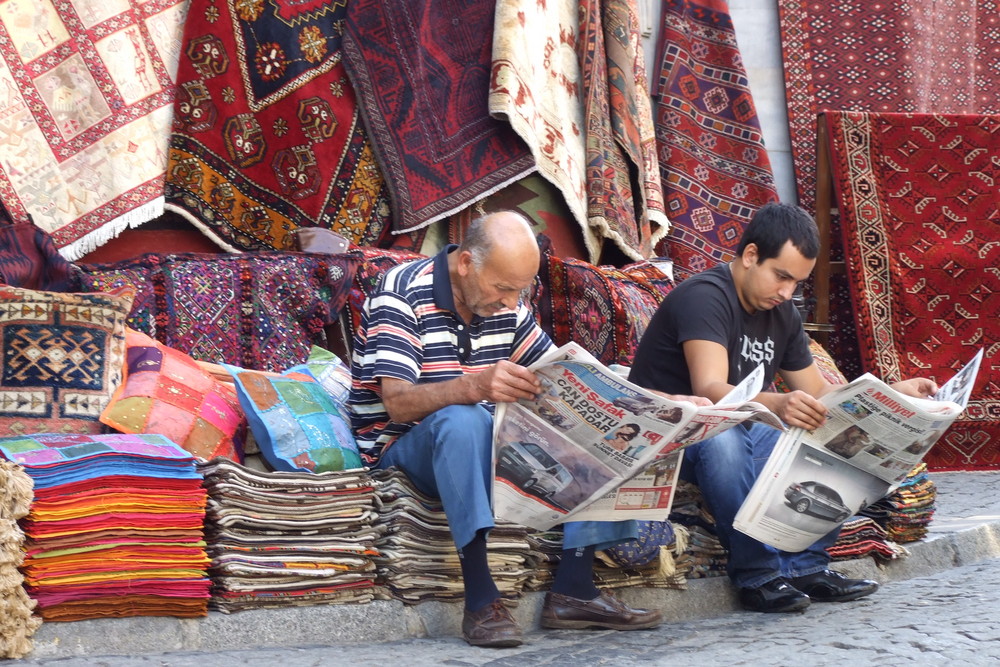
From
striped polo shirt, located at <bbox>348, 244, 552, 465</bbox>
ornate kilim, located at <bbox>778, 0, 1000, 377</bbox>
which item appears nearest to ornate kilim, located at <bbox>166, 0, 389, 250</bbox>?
striped polo shirt, located at <bbox>348, 244, 552, 465</bbox>

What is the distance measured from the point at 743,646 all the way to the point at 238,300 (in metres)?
2.12

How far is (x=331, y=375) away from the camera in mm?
4094

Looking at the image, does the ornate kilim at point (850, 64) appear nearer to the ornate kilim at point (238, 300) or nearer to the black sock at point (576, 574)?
the ornate kilim at point (238, 300)

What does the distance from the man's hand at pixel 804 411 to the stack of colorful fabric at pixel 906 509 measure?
4.06 feet

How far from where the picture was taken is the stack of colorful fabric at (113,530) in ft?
9.85

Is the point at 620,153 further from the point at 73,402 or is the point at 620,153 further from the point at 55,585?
the point at 55,585

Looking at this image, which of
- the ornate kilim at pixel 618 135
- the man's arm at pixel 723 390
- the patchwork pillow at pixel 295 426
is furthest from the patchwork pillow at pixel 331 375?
the ornate kilim at pixel 618 135

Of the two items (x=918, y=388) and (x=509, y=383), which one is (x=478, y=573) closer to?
(x=509, y=383)

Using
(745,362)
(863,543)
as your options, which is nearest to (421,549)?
(745,362)

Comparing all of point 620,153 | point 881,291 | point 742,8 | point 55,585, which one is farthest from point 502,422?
point 742,8

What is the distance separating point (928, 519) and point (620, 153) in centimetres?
233

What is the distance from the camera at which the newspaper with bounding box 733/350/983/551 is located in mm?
3689

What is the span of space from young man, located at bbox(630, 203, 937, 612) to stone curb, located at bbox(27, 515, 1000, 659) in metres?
0.18

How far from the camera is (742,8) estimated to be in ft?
25.3
